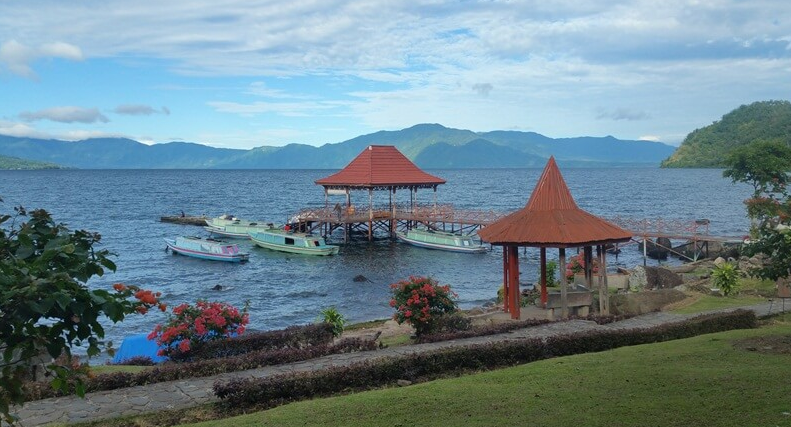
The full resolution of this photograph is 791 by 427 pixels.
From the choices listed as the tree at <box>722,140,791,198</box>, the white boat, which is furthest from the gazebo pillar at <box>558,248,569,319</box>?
the white boat

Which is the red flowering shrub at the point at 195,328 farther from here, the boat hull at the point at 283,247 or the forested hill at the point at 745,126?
the forested hill at the point at 745,126

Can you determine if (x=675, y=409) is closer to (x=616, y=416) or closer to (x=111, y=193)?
(x=616, y=416)

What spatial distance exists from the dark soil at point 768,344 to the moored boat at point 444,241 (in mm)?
34445

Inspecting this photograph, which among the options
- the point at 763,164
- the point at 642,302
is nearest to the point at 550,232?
the point at 642,302

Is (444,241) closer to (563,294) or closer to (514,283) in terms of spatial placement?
(563,294)

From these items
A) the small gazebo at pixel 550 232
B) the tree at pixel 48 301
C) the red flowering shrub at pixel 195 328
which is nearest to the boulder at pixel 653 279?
the small gazebo at pixel 550 232

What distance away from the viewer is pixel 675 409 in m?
8.20

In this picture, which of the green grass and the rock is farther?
the rock

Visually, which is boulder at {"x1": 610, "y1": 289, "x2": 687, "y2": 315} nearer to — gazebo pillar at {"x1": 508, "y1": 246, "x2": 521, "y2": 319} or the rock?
gazebo pillar at {"x1": 508, "y1": 246, "x2": 521, "y2": 319}

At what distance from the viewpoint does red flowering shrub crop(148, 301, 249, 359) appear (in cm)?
1382

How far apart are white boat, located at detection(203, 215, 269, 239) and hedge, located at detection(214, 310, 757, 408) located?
1677 inches

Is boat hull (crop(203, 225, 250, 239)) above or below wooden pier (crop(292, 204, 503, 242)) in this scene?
below

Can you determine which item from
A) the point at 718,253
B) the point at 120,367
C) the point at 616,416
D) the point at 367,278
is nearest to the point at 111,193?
the point at 367,278

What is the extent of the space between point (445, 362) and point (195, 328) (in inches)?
219
